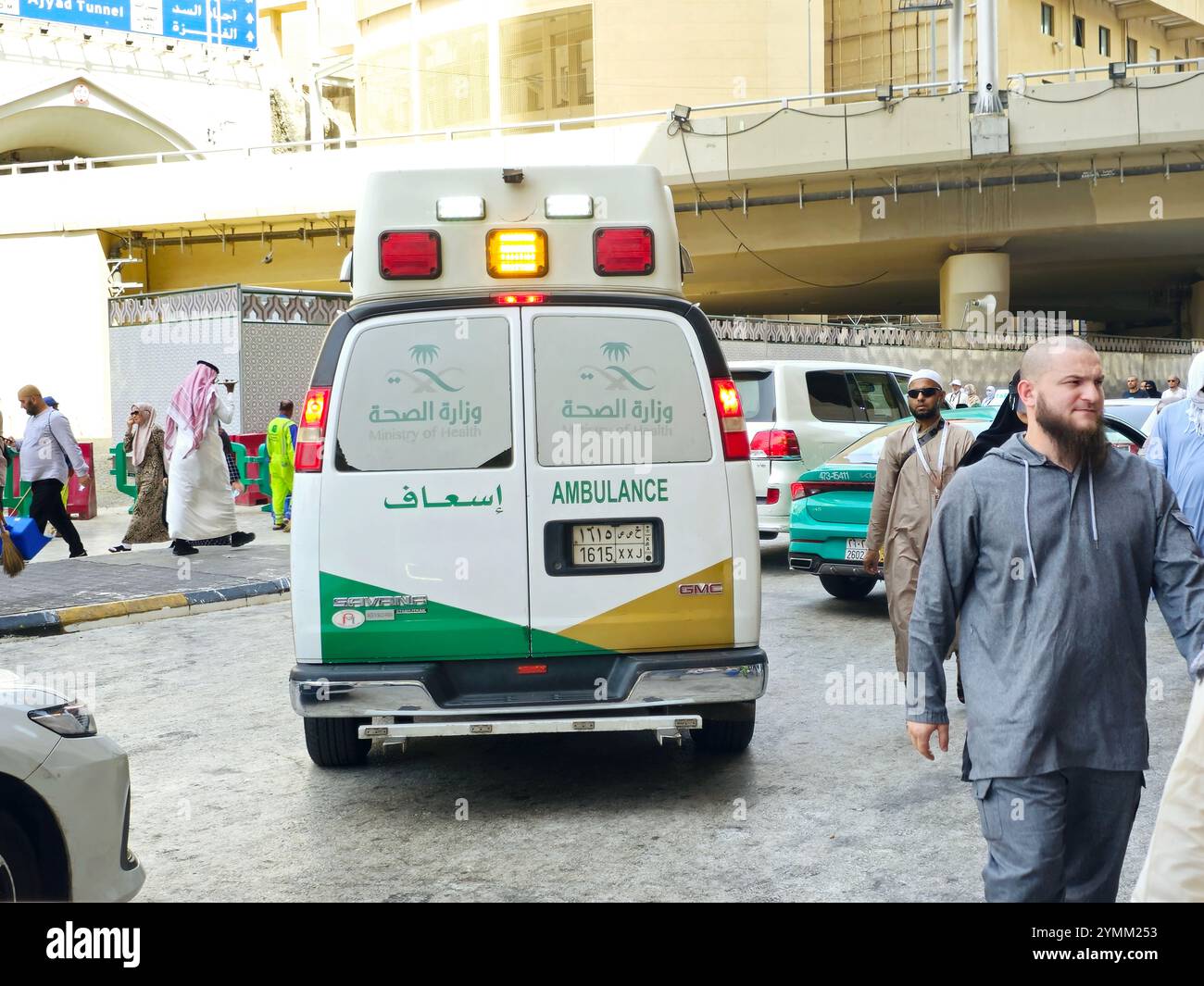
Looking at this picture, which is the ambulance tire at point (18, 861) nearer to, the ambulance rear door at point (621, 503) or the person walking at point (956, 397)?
the ambulance rear door at point (621, 503)

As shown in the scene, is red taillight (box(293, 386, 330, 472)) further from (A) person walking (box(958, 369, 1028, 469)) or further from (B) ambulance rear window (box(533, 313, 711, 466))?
(A) person walking (box(958, 369, 1028, 469))

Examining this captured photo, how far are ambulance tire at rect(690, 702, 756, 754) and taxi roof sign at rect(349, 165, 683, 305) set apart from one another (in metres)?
1.99

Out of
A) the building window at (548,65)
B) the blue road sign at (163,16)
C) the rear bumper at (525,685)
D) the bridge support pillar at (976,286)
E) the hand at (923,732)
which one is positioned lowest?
the rear bumper at (525,685)

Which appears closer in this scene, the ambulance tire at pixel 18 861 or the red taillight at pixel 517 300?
the ambulance tire at pixel 18 861

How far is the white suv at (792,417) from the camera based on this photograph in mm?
12648

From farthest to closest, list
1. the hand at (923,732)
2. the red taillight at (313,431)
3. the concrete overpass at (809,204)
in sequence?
the concrete overpass at (809,204) → the red taillight at (313,431) → the hand at (923,732)

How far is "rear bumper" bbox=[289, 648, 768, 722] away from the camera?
17.7ft

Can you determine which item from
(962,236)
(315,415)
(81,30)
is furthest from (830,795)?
(81,30)

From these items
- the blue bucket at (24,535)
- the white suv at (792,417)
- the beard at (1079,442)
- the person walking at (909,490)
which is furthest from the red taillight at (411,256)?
the white suv at (792,417)

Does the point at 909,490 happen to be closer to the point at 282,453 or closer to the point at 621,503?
the point at 621,503

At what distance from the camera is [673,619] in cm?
555

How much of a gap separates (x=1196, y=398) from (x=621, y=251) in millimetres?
2479

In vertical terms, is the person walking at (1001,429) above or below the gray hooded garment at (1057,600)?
above
